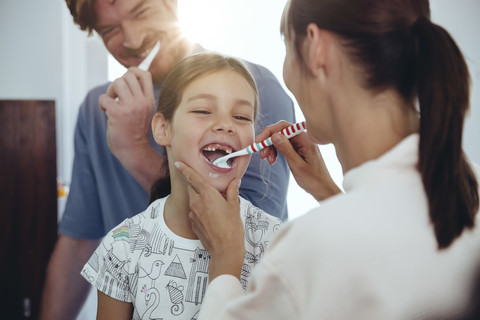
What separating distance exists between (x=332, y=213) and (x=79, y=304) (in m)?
0.86

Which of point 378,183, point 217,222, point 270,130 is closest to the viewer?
point 378,183

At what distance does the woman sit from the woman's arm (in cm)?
31

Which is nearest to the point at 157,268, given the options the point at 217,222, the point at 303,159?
the point at 217,222

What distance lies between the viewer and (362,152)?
2.04ft

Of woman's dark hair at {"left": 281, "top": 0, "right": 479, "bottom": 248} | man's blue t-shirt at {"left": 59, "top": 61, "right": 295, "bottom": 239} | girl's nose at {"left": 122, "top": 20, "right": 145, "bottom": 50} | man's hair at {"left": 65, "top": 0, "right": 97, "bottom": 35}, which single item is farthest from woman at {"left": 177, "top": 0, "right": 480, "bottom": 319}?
man's hair at {"left": 65, "top": 0, "right": 97, "bottom": 35}

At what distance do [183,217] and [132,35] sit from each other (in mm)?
471

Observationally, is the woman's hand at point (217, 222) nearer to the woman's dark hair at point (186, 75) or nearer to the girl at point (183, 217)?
the girl at point (183, 217)

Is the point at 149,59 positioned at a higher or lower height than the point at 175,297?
higher

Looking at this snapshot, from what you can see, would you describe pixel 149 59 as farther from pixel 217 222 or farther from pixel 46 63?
pixel 217 222

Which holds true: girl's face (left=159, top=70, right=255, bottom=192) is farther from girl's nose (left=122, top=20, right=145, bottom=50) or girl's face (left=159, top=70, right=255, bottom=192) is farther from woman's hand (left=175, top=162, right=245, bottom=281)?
girl's nose (left=122, top=20, right=145, bottom=50)

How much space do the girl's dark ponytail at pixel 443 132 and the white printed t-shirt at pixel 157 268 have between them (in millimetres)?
478

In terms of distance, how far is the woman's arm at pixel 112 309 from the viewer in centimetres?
89

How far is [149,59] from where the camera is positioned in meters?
1.05

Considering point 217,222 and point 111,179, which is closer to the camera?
point 217,222
